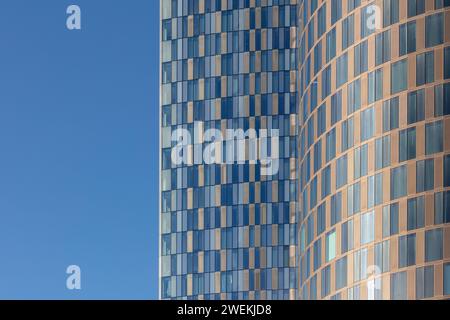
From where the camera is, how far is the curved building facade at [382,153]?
114m

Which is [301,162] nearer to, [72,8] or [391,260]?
[391,260]

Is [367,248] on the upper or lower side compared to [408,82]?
lower

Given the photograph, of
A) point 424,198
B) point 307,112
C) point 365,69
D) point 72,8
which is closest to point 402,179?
point 424,198

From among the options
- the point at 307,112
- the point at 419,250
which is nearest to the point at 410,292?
the point at 419,250

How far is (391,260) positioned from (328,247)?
409 inches

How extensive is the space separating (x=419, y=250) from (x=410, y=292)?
10.7 feet

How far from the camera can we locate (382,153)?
11800 cm

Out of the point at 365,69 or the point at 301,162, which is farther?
the point at 301,162

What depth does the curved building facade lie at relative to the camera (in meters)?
114

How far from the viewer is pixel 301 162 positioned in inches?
5458
